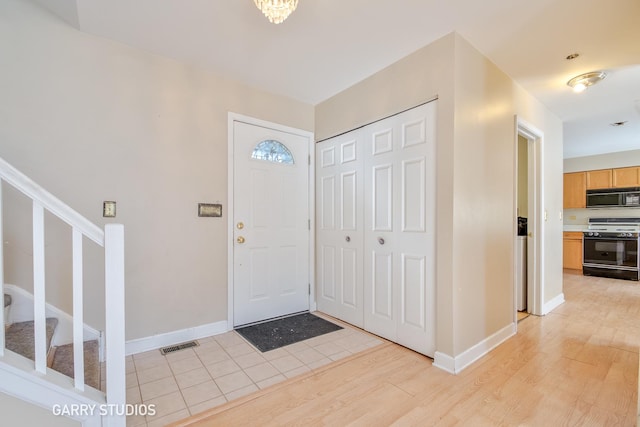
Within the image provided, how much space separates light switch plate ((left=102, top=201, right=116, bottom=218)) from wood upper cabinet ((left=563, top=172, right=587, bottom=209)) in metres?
8.16

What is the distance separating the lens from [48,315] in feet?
6.47

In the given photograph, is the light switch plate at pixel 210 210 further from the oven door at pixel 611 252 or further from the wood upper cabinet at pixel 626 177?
the wood upper cabinet at pixel 626 177

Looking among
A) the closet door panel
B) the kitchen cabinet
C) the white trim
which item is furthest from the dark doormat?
the kitchen cabinet

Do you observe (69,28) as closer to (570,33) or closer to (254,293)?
(254,293)

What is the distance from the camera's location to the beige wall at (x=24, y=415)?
3.89ft

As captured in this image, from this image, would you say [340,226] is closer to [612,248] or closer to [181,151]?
[181,151]

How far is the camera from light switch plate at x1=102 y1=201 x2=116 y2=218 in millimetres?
2203

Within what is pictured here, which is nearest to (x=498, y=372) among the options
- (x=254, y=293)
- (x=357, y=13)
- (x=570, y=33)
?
(x=254, y=293)

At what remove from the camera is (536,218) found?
3.28m

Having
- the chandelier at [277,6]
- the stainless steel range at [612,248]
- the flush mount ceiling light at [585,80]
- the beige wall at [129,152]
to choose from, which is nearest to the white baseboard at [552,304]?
the flush mount ceiling light at [585,80]

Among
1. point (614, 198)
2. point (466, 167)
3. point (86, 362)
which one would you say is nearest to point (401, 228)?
point (466, 167)

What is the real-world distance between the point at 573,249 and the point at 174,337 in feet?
25.5

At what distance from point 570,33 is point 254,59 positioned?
247 cm

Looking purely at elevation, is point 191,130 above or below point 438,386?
above
